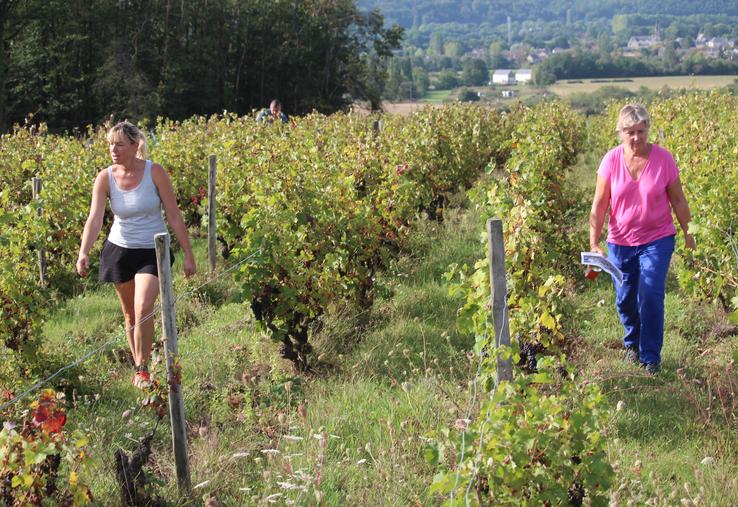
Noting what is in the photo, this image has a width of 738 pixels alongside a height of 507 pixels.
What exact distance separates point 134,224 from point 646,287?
288 centimetres

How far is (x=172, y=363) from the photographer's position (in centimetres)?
363

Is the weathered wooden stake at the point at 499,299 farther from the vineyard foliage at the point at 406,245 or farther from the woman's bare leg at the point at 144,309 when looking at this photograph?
the woman's bare leg at the point at 144,309

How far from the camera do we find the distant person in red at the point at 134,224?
4.83 metres

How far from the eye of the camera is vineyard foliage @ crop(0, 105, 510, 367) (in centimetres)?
516

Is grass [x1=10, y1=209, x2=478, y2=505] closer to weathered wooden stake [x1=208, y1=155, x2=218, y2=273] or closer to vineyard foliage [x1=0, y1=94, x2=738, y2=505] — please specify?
vineyard foliage [x1=0, y1=94, x2=738, y2=505]

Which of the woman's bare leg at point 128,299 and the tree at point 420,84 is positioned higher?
the tree at point 420,84

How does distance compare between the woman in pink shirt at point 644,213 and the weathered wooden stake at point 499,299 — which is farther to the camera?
the woman in pink shirt at point 644,213

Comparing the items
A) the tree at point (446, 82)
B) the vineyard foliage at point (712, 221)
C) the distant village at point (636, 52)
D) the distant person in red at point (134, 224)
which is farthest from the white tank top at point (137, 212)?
the tree at point (446, 82)

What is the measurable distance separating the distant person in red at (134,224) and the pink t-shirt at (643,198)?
245 cm

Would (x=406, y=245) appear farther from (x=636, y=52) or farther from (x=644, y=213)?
(x=636, y=52)

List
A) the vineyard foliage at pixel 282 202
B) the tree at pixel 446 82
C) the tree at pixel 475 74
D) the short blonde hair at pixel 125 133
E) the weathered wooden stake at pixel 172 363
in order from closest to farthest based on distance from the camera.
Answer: the weathered wooden stake at pixel 172 363 → the short blonde hair at pixel 125 133 → the vineyard foliage at pixel 282 202 → the tree at pixel 446 82 → the tree at pixel 475 74

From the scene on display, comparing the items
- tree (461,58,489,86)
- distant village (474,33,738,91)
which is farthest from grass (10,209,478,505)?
tree (461,58,489,86)

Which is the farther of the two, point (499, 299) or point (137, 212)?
point (137, 212)

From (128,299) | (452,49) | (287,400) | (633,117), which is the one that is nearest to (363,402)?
(287,400)
